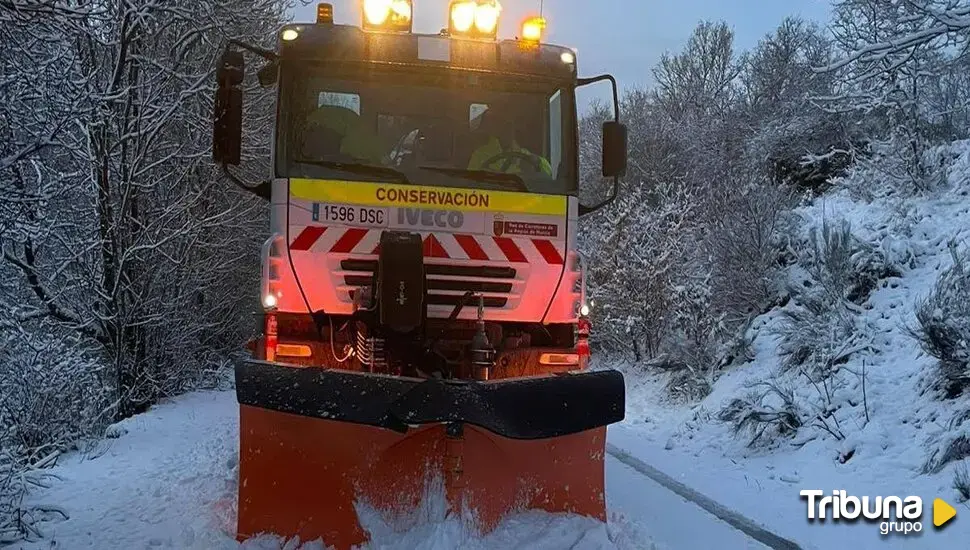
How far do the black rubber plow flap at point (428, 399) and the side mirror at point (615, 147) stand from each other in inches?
77.6

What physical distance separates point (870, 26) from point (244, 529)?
22.8 ft

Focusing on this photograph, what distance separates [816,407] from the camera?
8531 mm

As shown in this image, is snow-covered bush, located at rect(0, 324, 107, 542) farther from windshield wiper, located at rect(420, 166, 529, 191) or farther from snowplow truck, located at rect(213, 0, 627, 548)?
windshield wiper, located at rect(420, 166, 529, 191)

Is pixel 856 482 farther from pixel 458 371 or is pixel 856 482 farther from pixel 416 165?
pixel 416 165

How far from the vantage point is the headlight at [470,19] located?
5898 mm

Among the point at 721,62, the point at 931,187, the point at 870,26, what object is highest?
the point at 721,62

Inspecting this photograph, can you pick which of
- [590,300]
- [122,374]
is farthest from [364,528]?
[590,300]

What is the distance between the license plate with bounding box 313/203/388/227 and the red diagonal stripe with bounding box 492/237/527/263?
30.7 inches

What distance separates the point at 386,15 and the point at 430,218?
59.8 inches

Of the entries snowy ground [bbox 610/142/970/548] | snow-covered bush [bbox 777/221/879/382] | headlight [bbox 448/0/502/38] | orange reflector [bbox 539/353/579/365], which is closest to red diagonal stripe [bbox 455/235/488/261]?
orange reflector [bbox 539/353/579/365]

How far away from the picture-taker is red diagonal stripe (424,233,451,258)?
5.41m

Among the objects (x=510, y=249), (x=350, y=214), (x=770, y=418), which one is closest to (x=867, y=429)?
(x=770, y=418)

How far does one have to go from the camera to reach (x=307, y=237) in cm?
525

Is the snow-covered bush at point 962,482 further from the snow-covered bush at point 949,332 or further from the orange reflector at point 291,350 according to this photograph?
the orange reflector at point 291,350
